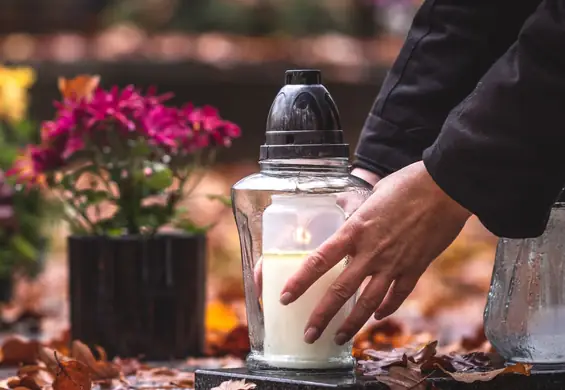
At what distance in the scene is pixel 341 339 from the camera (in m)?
1.90

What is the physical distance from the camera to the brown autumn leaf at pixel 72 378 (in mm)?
2111

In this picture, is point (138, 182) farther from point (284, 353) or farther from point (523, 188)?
point (523, 188)

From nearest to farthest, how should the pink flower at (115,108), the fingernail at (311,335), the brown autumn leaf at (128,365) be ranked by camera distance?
1. the fingernail at (311,335)
2. the brown autumn leaf at (128,365)
3. the pink flower at (115,108)

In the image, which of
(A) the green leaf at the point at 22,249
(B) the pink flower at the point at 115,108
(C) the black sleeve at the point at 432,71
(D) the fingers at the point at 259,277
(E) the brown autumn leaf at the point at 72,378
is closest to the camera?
(D) the fingers at the point at 259,277

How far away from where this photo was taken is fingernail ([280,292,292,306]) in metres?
1.84

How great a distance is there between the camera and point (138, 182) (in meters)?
2.90

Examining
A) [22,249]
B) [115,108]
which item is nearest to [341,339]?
[115,108]

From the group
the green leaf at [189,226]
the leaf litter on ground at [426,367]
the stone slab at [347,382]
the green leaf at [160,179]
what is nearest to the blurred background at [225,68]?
the green leaf at [189,226]

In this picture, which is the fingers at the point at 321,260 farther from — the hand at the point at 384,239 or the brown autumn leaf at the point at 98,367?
the brown autumn leaf at the point at 98,367

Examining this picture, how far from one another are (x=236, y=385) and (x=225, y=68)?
6.24 meters

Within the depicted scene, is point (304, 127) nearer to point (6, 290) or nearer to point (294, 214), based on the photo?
point (294, 214)

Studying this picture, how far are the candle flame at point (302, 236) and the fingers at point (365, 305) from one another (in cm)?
12

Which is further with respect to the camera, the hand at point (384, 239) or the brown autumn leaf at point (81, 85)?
the brown autumn leaf at point (81, 85)

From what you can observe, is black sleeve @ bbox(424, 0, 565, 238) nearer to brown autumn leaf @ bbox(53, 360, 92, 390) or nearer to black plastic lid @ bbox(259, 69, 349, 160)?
black plastic lid @ bbox(259, 69, 349, 160)
